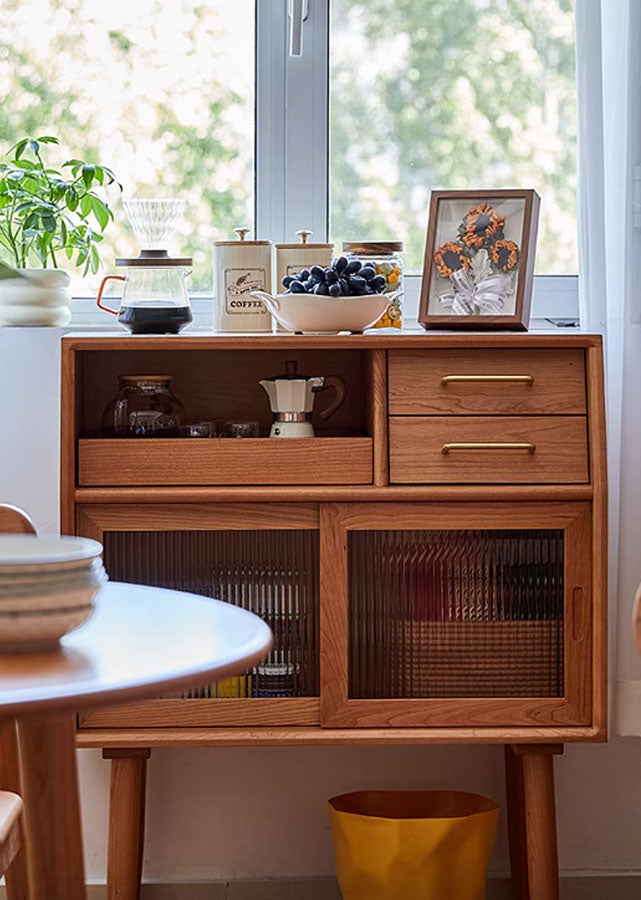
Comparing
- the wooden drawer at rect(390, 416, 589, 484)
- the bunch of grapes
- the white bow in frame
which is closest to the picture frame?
the white bow in frame

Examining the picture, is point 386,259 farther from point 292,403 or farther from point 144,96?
point 144,96

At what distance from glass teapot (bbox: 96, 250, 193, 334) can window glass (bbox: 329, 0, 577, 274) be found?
1.45 feet

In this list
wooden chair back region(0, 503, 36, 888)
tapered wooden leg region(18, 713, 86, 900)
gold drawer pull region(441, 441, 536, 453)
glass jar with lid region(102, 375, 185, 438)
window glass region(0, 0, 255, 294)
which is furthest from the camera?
window glass region(0, 0, 255, 294)

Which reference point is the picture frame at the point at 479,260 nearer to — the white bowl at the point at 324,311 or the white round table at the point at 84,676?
the white bowl at the point at 324,311

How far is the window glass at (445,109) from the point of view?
2.37 m

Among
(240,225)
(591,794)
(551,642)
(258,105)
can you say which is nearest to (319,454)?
(551,642)

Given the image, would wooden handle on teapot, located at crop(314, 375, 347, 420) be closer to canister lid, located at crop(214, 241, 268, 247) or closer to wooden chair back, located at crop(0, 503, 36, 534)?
canister lid, located at crop(214, 241, 268, 247)

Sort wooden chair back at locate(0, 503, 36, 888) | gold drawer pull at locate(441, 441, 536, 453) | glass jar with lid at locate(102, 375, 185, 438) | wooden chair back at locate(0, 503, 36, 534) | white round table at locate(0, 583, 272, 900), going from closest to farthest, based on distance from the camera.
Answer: white round table at locate(0, 583, 272, 900), wooden chair back at locate(0, 503, 36, 888), wooden chair back at locate(0, 503, 36, 534), gold drawer pull at locate(441, 441, 536, 453), glass jar with lid at locate(102, 375, 185, 438)

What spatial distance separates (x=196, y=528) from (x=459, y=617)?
435 millimetres

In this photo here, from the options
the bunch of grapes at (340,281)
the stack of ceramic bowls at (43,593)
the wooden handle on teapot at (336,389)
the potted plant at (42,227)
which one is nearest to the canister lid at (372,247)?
the bunch of grapes at (340,281)

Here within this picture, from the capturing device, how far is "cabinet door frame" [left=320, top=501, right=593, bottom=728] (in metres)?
1.92

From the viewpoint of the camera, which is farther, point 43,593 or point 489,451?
point 489,451

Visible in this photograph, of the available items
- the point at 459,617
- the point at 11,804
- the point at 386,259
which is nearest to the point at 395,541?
the point at 459,617

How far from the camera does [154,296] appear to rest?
2.06 meters
